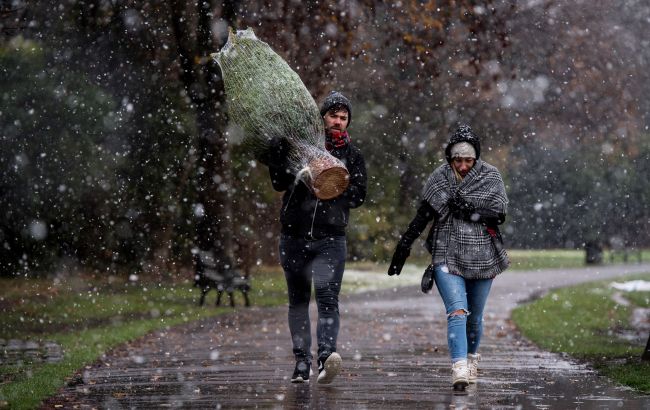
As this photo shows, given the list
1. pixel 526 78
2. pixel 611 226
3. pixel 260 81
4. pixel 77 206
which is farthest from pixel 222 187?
pixel 611 226

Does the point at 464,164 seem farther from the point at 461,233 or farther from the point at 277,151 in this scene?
the point at 277,151

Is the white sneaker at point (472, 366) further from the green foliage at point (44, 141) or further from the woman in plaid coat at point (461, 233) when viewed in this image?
the green foliage at point (44, 141)

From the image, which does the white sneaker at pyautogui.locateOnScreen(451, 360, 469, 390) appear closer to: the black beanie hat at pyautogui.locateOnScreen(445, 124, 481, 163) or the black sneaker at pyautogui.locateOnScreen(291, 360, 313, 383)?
the black sneaker at pyautogui.locateOnScreen(291, 360, 313, 383)

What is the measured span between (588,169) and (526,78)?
14.9 metres

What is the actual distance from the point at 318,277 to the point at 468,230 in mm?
1076

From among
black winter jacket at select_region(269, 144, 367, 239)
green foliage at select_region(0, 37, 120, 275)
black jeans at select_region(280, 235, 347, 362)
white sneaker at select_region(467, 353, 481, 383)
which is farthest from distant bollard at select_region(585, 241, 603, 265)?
black winter jacket at select_region(269, 144, 367, 239)

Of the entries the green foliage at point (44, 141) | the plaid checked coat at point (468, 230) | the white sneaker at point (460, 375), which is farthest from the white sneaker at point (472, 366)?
the green foliage at point (44, 141)

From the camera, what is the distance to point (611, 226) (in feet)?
155

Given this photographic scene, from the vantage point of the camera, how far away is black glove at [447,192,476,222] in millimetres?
7812

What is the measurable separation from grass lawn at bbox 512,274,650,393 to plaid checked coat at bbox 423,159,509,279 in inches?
53.4

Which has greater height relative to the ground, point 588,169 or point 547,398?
point 588,169

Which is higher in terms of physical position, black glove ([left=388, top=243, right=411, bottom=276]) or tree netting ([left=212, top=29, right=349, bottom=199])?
tree netting ([left=212, top=29, right=349, bottom=199])

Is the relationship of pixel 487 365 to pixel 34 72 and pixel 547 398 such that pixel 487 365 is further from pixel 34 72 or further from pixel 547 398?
pixel 34 72

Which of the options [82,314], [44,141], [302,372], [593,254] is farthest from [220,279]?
[593,254]
